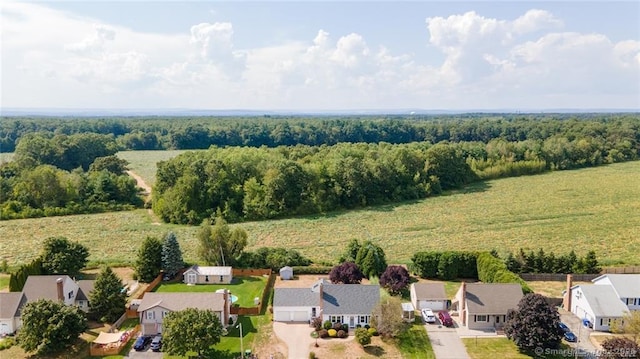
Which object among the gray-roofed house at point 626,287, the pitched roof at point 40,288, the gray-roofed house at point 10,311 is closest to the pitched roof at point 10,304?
the gray-roofed house at point 10,311

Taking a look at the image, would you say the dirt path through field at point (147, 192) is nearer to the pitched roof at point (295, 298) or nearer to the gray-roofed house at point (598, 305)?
the pitched roof at point (295, 298)

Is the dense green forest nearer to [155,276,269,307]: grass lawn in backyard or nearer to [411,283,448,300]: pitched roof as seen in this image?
[155,276,269,307]: grass lawn in backyard

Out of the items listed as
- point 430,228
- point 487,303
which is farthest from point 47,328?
point 430,228

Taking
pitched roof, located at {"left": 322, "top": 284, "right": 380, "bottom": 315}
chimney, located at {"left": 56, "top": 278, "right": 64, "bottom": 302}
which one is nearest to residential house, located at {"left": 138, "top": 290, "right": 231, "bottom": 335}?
chimney, located at {"left": 56, "top": 278, "right": 64, "bottom": 302}

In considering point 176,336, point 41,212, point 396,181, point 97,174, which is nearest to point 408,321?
point 176,336

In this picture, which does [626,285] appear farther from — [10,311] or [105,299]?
[10,311]

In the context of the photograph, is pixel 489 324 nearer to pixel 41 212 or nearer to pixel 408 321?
pixel 408 321

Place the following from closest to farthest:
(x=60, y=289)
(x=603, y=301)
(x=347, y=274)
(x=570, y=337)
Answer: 1. (x=570, y=337)
2. (x=60, y=289)
3. (x=603, y=301)
4. (x=347, y=274)
